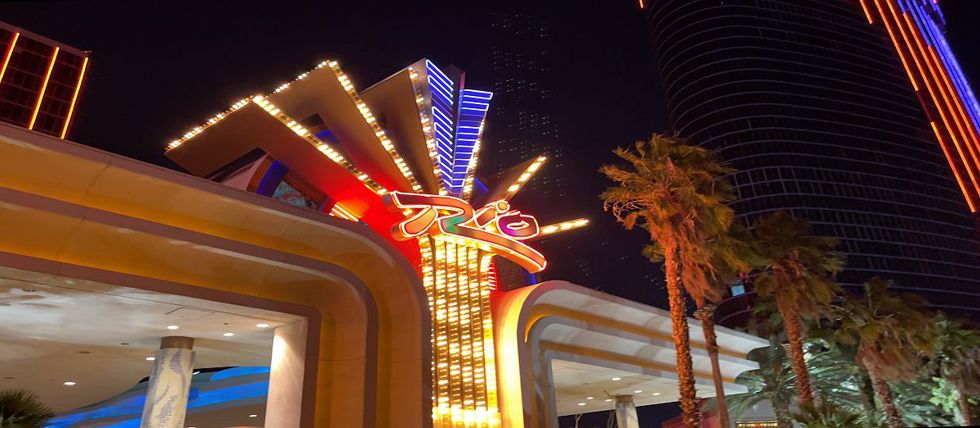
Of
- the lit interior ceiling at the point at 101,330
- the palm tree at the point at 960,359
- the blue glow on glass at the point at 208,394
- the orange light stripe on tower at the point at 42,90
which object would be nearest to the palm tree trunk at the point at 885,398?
the palm tree at the point at 960,359

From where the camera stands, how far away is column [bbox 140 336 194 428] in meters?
16.1

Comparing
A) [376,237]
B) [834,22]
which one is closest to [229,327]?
[376,237]

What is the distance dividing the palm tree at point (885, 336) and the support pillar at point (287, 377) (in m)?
24.3

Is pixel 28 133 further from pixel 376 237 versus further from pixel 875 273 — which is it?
pixel 875 273

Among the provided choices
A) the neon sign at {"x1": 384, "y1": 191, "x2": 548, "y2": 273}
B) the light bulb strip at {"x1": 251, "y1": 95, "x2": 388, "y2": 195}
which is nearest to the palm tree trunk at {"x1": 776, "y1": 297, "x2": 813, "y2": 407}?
the neon sign at {"x1": 384, "y1": 191, "x2": 548, "y2": 273}

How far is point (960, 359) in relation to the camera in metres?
34.0

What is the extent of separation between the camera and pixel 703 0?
114625 mm

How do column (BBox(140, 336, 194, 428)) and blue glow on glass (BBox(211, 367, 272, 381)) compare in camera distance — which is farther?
blue glow on glass (BBox(211, 367, 272, 381))

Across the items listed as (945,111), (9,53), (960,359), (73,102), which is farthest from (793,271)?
(73,102)

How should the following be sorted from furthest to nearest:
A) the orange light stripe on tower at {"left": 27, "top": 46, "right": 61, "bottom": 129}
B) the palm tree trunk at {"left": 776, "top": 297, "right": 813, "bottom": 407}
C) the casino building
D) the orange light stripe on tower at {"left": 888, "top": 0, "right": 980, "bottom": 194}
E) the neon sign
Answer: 1. the orange light stripe on tower at {"left": 27, "top": 46, "right": 61, "bottom": 129}
2. the orange light stripe on tower at {"left": 888, "top": 0, "right": 980, "bottom": 194}
3. the palm tree trunk at {"left": 776, "top": 297, "right": 813, "bottom": 407}
4. the neon sign
5. the casino building

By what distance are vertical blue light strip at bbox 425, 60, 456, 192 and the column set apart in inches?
372

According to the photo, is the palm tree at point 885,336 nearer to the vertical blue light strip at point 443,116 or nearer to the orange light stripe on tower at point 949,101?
the vertical blue light strip at point 443,116

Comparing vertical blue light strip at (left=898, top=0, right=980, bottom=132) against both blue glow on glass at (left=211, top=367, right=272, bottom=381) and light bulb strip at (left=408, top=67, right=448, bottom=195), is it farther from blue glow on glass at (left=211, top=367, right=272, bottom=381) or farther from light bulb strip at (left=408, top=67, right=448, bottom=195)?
blue glow on glass at (left=211, top=367, right=272, bottom=381)

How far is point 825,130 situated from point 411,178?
103276mm
